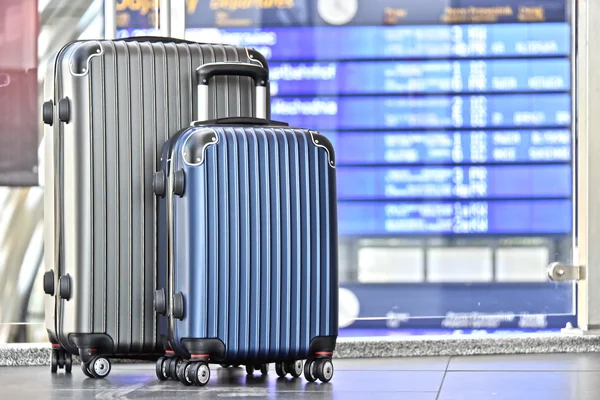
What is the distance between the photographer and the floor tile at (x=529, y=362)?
2.60m

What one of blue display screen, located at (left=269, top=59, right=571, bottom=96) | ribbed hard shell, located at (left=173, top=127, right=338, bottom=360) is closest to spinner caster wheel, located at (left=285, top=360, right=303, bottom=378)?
ribbed hard shell, located at (left=173, top=127, right=338, bottom=360)

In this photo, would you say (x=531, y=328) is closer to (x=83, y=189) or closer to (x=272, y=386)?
(x=272, y=386)

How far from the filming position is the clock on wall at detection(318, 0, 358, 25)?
3004mm

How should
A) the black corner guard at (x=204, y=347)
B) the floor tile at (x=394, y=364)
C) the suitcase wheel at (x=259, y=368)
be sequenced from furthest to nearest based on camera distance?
the floor tile at (x=394, y=364) → the suitcase wheel at (x=259, y=368) → the black corner guard at (x=204, y=347)

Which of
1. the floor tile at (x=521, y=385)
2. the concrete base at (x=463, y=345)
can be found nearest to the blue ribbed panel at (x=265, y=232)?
the floor tile at (x=521, y=385)

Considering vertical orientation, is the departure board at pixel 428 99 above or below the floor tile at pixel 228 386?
above

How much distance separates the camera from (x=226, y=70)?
2422 mm

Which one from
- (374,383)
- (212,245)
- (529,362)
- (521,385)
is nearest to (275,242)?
(212,245)

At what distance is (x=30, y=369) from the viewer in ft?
8.99

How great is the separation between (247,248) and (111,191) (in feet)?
1.15

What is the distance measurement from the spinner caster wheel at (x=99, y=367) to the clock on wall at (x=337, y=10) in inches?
44.4

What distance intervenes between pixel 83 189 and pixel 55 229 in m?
0.12

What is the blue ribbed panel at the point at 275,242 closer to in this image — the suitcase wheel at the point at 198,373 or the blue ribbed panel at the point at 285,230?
the blue ribbed panel at the point at 285,230

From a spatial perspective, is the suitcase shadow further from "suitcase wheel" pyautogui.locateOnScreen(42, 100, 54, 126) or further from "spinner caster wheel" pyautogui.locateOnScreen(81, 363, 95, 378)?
"suitcase wheel" pyautogui.locateOnScreen(42, 100, 54, 126)
